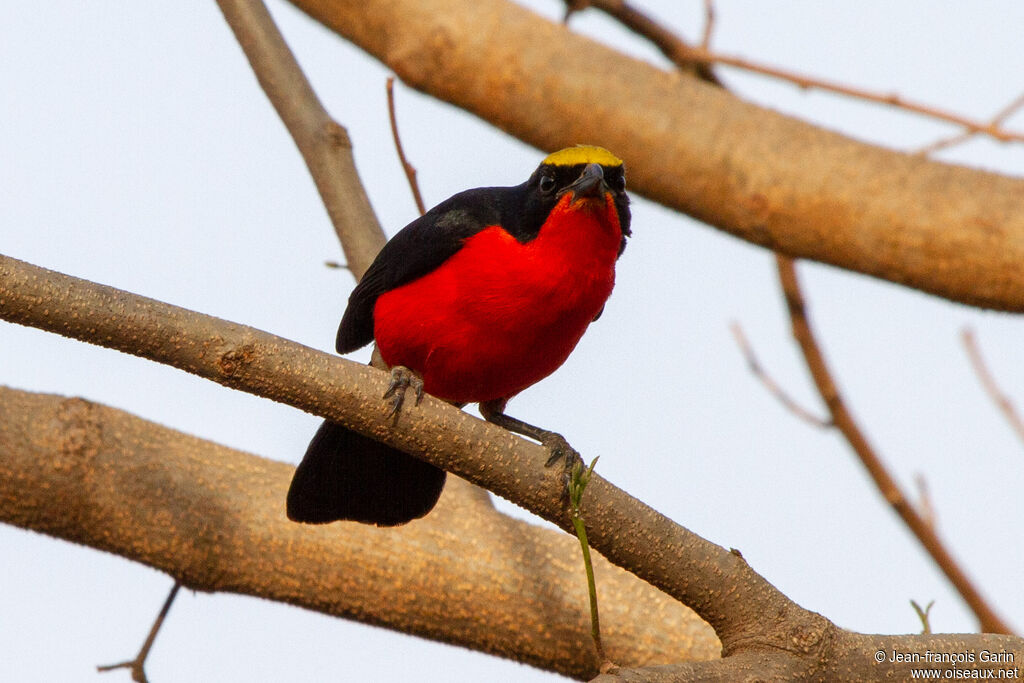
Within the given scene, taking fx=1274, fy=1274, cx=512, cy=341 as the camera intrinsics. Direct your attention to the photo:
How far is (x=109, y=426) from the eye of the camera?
4.28 meters

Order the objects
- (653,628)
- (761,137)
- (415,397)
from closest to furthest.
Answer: (415,397), (653,628), (761,137)

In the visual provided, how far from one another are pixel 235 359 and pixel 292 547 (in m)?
1.69

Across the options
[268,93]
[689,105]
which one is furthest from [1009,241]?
[268,93]

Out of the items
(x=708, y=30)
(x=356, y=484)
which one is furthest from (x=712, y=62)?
(x=356, y=484)

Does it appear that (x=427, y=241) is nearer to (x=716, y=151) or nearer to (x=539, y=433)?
(x=539, y=433)

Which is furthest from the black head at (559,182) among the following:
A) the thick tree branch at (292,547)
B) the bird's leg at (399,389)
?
the bird's leg at (399,389)

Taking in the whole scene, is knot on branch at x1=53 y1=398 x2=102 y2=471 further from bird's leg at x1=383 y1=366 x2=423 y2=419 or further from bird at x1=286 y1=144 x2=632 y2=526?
bird's leg at x1=383 y1=366 x2=423 y2=419

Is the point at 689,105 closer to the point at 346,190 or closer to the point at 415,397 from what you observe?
the point at 346,190

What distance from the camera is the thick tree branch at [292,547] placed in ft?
13.8

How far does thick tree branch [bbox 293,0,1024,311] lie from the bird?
2.31 ft

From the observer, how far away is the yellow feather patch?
4375mm

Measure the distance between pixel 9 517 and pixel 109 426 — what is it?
0.43 metres

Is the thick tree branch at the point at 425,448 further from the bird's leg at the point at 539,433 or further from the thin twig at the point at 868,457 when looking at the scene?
the thin twig at the point at 868,457

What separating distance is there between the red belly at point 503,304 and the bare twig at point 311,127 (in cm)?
46
